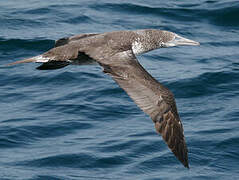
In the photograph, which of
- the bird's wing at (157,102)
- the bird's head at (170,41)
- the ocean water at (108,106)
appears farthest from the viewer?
the bird's head at (170,41)

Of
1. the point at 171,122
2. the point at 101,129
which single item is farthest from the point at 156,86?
the point at 101,129

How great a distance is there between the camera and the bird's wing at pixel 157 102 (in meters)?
8.02

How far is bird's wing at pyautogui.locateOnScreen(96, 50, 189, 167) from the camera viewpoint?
802 cm

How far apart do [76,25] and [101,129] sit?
5801 mm

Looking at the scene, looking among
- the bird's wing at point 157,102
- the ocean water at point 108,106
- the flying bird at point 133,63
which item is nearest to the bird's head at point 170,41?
the flying bird at point 133,63

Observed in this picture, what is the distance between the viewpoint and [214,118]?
37.7 feet

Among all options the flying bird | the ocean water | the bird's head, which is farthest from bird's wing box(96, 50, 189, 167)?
the bird's head

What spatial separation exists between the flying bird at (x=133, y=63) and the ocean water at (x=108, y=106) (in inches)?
65.7

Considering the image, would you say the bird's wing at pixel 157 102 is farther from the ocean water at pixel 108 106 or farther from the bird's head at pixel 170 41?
the bird's head at pixel 170 41

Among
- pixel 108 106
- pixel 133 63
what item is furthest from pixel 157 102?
pixel 108 106

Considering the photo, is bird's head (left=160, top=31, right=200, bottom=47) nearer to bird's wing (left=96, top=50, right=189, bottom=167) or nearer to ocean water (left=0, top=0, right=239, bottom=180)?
ocean water (left=0, top=0, right=239, bottom=180)

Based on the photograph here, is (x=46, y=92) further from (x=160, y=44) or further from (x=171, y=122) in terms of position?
(x=171, y=122)

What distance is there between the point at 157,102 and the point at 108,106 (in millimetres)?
3904

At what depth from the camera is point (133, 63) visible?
8.71 m
